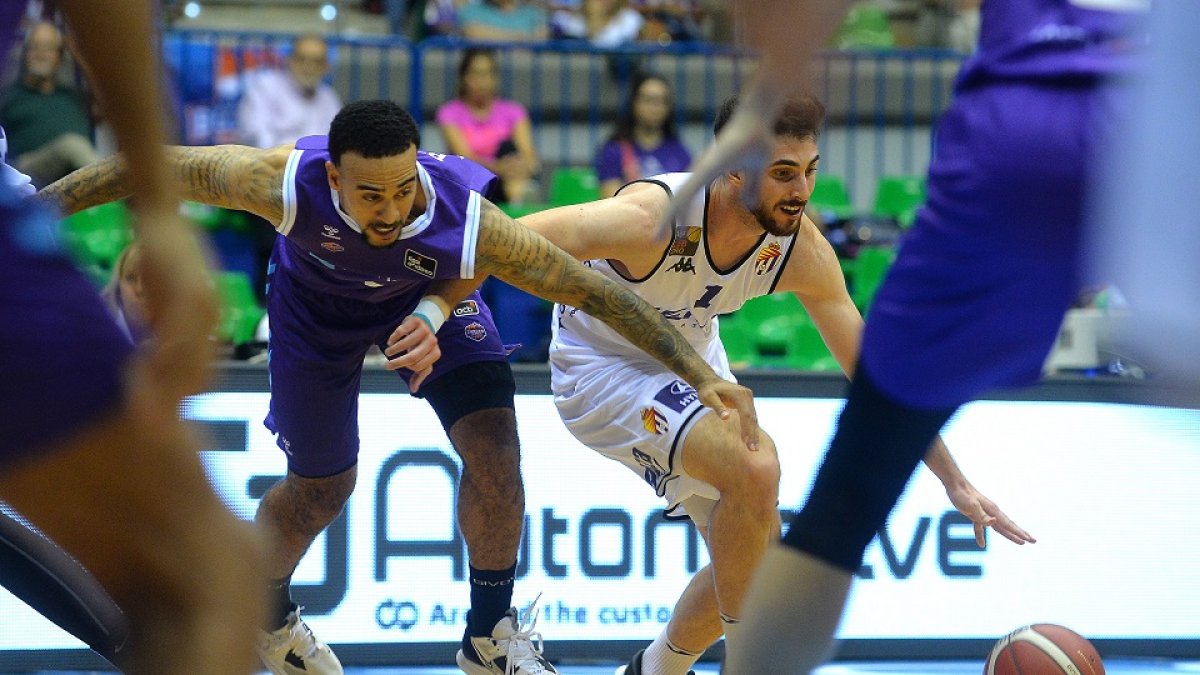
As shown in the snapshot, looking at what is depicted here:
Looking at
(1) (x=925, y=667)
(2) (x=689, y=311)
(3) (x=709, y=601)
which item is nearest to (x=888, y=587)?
(1) (x=925, y=667)

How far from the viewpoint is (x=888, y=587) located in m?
6.21

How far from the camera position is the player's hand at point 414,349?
3918 mm

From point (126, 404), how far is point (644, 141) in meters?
7.70

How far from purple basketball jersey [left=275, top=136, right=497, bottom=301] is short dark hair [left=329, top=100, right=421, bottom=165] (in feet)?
0.53

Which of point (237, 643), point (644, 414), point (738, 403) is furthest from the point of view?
point (644, 414)

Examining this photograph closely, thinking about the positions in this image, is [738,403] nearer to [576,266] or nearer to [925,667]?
[576,266]

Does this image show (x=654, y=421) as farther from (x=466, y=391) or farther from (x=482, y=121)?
(x=482, y=121)

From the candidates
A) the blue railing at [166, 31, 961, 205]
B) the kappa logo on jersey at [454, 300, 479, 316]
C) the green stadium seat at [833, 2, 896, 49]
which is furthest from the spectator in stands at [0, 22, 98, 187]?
the green stadium seat at [833, 2, 896, 49]

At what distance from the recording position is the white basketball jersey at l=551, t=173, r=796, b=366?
4793mm

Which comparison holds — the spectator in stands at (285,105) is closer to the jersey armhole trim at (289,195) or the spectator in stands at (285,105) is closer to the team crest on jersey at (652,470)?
the jersey armhole trim at (289,195)

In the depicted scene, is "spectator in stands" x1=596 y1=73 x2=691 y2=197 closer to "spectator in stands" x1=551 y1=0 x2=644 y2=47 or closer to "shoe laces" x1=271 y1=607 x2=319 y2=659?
"spectator in stands" x1=551 y1=0 x2=644 y2=47

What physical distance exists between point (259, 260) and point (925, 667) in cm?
458

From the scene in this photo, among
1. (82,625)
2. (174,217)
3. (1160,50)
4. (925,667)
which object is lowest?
(925,667)

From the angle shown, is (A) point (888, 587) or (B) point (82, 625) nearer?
(B) point (82, 625)
